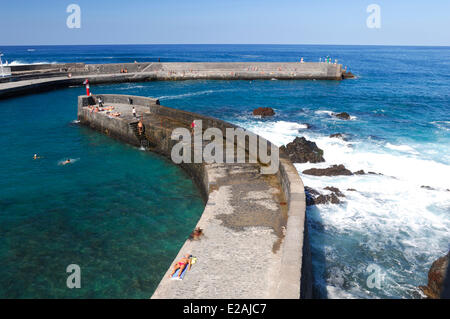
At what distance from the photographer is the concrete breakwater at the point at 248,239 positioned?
6016 mm

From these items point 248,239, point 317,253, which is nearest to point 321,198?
point 317,253

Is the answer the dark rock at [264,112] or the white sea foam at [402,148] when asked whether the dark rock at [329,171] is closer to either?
the white sea foam at [402,148]

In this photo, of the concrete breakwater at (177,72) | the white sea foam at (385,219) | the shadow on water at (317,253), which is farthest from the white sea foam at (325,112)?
the concrete breakwater at (177,72)

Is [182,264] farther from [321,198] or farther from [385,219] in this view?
[385,219]

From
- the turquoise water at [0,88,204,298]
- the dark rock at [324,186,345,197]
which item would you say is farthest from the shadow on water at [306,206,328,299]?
the turquoise water at [0,88,204,298]

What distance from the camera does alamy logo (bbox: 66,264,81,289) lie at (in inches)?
309

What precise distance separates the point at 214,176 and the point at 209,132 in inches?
205

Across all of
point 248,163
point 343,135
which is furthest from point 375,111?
point 248,163

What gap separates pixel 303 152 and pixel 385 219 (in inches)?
275

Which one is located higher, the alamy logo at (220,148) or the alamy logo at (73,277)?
the alamy logo at (220,148)

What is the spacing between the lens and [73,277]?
317 inches

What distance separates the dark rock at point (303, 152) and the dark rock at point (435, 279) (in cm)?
967

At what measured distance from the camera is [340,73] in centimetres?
5541

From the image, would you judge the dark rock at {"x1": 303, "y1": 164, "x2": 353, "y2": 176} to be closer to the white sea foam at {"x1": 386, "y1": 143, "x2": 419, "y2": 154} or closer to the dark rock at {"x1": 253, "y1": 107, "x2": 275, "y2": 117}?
the white sea foam at {"x1": 386, "y1": 143, "x2": 419, "y2": 154}
